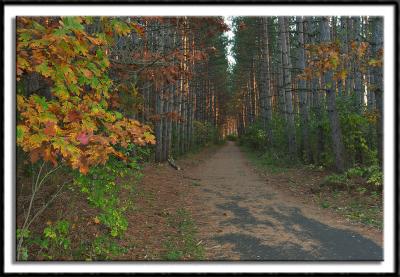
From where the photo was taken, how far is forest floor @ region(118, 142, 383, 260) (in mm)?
5363

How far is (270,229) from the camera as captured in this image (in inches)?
261

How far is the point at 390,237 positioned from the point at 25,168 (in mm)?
4987

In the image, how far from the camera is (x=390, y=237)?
3.59 m

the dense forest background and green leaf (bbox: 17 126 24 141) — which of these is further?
the dense forest background

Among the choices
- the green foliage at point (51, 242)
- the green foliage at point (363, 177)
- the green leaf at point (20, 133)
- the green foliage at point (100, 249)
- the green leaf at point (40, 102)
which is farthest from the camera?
the green foliage at point (363, 177)

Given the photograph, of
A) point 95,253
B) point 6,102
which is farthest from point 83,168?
point 95,253

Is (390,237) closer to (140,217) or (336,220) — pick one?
(336,220)

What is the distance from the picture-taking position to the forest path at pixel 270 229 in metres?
5.27

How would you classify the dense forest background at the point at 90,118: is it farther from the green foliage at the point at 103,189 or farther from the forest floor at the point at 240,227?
the forest floor at the point at 240,227

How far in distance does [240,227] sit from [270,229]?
0.60 meters

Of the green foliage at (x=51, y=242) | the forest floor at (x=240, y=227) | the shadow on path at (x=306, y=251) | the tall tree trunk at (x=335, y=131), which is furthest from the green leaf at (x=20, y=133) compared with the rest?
the tall tree trunk at (x=335, y=131)

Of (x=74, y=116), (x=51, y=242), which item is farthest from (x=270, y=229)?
(x=74, y=116)

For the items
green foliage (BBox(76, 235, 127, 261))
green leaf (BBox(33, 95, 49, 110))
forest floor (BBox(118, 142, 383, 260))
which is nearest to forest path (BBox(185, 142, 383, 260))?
forest floor (BBox(118, 142, 383, 260))

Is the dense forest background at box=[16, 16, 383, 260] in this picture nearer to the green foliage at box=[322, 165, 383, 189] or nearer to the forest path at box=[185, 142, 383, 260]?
the green foliage at box=[322, 165, 383, 189]
